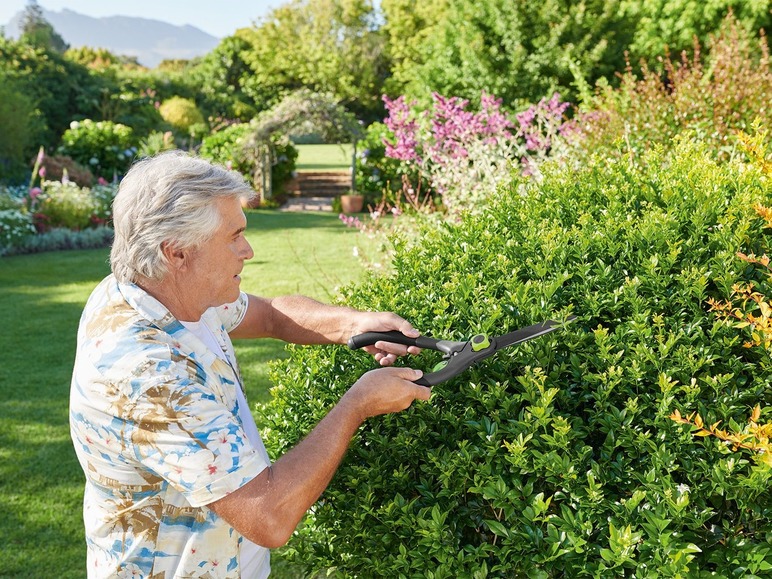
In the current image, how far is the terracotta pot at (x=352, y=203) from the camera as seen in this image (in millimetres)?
16781

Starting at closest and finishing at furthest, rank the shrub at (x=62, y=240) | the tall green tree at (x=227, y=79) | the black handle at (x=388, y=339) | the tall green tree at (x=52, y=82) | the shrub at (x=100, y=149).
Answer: the black handle at (x=388, y=339), the shrub at (x=62, y=240), the shrub at (x=100, y=149), the tall green tree at (x=52, y=82), the tall green tree at (x=227, y=79)

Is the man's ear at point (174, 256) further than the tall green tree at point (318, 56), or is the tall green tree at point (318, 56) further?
the tall green tree at point (318, 56)

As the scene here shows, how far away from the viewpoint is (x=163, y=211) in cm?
182

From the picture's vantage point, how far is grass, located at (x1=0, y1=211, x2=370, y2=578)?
12.7 ft

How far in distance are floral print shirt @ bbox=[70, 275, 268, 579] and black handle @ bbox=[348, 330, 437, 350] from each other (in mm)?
418

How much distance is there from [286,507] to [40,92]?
23432 mm

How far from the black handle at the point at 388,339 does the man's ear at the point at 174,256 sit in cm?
58

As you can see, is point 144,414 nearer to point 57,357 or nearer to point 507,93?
point 57,357

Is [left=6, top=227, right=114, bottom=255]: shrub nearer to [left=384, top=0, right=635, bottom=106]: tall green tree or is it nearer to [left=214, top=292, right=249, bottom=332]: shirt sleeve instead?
[left=384, top=0, right=635, bottom=106]: tall green tree

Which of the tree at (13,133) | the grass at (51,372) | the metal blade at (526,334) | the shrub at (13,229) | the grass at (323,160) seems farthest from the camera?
the grass at (323,160)

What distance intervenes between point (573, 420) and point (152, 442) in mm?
1049

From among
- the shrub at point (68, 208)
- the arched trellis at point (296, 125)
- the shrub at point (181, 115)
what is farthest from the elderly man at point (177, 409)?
the shrub at point (181, 115)

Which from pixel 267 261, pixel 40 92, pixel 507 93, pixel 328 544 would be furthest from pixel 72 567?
pixel 40 92

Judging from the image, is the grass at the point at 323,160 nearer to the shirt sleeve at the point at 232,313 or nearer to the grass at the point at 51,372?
the grass at the point at 51,372
